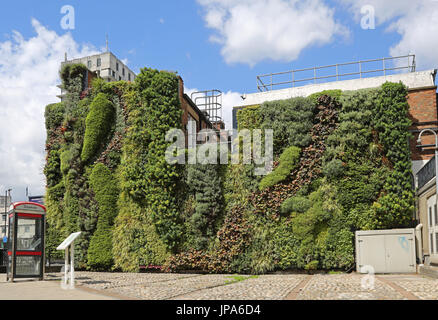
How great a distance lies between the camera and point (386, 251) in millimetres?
15672

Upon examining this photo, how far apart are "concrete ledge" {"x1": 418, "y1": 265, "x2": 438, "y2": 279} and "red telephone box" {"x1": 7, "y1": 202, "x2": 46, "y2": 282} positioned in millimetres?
12527

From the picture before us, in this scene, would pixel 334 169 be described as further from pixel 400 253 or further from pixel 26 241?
pixel 26 241

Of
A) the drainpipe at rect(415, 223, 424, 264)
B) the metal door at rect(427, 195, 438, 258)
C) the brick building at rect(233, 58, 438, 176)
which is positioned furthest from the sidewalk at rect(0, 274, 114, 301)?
the brick building at rect(233, 58, 438, 176)

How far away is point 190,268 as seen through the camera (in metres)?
17.9

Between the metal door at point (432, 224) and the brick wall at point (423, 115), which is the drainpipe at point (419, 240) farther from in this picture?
the brick wall at point (423, 115)

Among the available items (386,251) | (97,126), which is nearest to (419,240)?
(386,251)

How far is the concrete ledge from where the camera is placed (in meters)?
13.4

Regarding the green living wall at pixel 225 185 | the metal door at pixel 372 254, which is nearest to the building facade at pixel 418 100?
the green living wall at pixel 225 185

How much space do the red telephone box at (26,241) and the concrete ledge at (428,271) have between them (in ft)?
41.1

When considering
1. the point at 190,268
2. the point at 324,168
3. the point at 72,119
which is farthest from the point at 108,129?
the point at 324,168

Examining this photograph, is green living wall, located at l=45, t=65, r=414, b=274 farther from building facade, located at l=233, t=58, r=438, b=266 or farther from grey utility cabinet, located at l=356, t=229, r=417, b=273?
building facade, located at l=233, t=58, r=438, b=266

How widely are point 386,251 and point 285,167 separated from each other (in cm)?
487

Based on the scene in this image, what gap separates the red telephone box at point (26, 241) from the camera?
13.4 m

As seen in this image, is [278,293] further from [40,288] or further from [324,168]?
[324,168]
